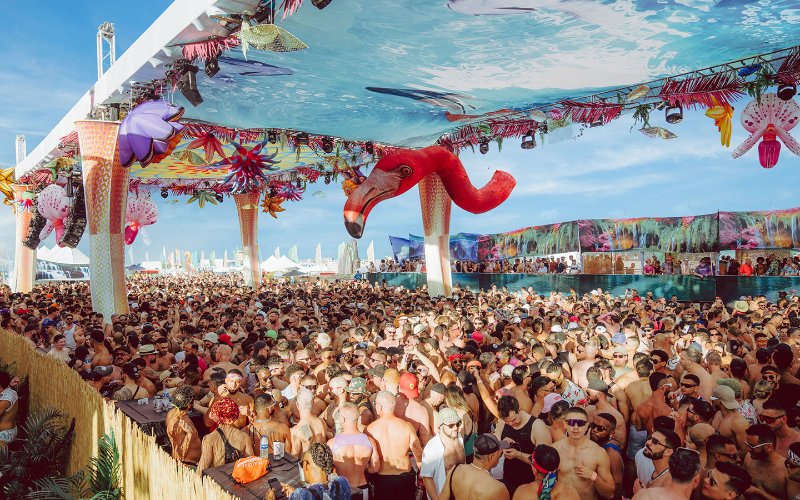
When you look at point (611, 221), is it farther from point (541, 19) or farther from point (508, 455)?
point (508, 455)

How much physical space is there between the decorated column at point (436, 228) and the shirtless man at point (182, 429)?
1140 cm

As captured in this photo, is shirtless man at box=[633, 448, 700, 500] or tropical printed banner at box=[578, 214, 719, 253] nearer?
shirtless man at box=[633, 448, 700, 500]

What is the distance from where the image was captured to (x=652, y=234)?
1652cm

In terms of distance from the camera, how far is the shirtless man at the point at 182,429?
14.1 feet

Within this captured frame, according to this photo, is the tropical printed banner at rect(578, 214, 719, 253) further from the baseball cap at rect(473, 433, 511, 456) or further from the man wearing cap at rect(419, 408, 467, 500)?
the baseball cap at rect(473, 433, 511, 456)

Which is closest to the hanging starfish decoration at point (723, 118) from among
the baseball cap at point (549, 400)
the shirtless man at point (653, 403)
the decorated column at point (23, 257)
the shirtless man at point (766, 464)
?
the shirtless man at point (653, 403)

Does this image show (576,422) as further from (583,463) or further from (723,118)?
(723,118)

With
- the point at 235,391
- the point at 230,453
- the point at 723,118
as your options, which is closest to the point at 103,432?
the point at 235,391

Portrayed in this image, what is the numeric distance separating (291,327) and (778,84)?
9638 mm

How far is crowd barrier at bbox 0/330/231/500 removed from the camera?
3.46 metres

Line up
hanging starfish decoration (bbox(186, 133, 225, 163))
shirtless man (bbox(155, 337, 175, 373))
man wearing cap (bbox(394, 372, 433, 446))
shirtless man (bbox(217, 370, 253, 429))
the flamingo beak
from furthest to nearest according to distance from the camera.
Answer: hanging starfish decoration (bbox(186, 133, 225, 163))
the flamingo beak
shirtless man (bbox(155, 337, 175, 373))
shirtless man (bbox(217, 370, 253, 429))
man wearing cap (bbox(394, 372, 433, 446))

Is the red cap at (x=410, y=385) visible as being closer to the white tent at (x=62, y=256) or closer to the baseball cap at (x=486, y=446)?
the baseball cap at (x=486, y=446)

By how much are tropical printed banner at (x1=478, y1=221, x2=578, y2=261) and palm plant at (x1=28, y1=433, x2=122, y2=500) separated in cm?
1537

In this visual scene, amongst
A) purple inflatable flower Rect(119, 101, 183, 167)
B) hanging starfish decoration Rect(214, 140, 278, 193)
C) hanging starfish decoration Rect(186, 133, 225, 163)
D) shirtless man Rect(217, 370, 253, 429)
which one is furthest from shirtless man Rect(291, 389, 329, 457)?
hanging starfish decoration Rect(186, 133, 225, 163)
